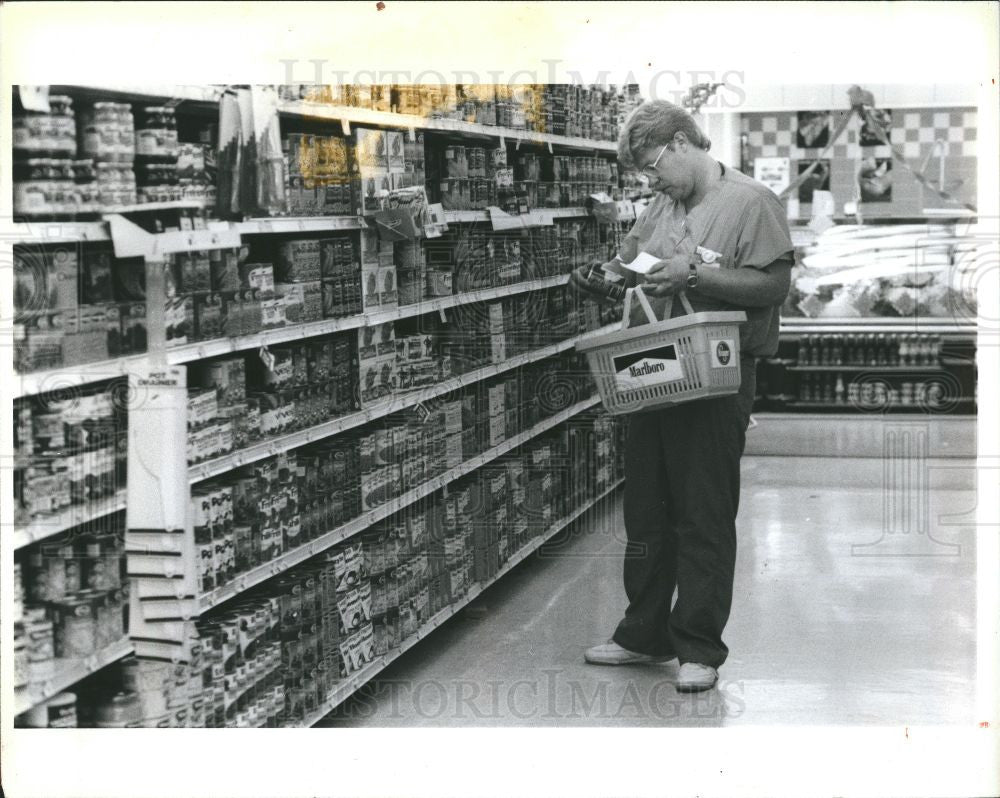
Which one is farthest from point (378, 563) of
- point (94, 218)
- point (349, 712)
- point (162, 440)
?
point (94, 218)

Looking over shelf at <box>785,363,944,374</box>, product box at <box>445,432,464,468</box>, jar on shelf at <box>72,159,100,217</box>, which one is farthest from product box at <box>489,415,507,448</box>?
shelf at <box>785,363,944,374</box>

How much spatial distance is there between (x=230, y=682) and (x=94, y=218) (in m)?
1.31

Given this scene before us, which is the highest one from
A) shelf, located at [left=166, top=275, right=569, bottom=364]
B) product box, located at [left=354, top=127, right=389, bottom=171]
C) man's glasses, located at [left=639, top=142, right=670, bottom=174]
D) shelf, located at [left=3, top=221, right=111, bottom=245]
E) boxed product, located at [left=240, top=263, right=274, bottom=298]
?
product box, located at [left=354, top=127, right=389, bottom=171]

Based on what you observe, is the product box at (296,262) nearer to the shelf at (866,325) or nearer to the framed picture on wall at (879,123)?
the shelf at (866,325)

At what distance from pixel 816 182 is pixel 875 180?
0.41 m

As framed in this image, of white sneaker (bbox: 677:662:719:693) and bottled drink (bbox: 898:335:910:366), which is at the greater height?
bottled drink (bbox: 898:335:910:366)

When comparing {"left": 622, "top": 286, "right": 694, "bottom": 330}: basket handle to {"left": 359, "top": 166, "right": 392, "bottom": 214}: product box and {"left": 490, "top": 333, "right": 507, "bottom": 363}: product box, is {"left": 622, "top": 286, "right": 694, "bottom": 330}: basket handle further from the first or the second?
{"left": 490, "top": 333, "right": 507, "bottom": 363}: product box

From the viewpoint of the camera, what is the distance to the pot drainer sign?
13.0ft

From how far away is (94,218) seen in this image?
321cm

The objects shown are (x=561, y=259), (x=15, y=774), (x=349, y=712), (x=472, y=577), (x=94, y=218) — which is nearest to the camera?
(x=94, y=218)

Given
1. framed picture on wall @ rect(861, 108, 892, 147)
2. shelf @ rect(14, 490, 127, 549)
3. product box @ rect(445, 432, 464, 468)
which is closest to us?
shelf @ rect(14, 490, 127, 549)

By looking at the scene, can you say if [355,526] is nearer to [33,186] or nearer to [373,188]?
[373,188]

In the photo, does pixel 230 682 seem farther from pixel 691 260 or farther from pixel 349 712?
pixel 691 260

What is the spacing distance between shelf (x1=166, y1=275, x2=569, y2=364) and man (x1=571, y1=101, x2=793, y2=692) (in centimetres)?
60
